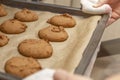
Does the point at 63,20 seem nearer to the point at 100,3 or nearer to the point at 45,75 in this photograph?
the point at 100,3

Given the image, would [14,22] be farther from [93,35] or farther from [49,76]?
[49,76]

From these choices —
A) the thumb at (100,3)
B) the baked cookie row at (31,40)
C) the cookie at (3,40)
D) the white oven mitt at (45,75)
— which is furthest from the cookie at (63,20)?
the white oven mitt at (45,75)

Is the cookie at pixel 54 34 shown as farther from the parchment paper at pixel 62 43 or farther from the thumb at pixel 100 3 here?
the thumb at pixel 100 3

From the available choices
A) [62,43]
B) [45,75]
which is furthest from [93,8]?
[45,75]

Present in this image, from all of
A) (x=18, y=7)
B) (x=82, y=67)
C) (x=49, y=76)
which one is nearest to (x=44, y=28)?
(x=18, y=7)

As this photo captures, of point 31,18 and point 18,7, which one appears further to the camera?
point 18,7

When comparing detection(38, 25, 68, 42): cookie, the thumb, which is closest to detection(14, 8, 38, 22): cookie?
detection(38, 25, 68, 42): cookie
